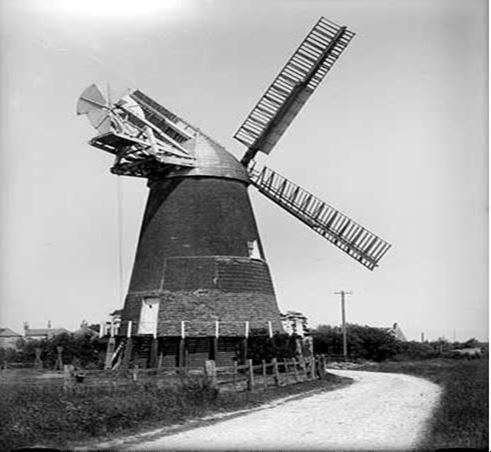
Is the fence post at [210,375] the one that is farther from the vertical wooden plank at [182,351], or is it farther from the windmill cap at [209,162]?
the windmill cap at [209,162]

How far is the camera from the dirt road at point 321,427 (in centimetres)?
1004

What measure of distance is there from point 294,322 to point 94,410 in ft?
51.1

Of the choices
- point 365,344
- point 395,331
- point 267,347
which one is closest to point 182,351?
point 267,347

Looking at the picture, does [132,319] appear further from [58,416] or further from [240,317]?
[58,416]

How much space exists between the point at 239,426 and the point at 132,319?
12.7 m

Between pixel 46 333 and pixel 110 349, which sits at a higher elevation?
pixel 46 333

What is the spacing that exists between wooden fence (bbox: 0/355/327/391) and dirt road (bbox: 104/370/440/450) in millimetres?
1454

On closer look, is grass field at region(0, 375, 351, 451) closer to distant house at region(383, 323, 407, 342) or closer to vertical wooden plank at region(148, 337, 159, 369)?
vertical wooden plank at region(148, 337, 159, 369)

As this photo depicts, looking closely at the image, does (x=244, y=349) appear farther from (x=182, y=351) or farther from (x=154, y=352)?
(x=154, y=352)

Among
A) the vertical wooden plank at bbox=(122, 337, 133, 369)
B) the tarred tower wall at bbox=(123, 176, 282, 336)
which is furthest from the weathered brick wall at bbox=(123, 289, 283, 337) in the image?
the vertical wooden plank at bbox=(122, 337, 133, 369)

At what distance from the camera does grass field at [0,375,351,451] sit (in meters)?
10.1

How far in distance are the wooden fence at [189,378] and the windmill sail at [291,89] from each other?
7.11 m

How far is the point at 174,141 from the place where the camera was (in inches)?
963

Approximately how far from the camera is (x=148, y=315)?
2380 cm
